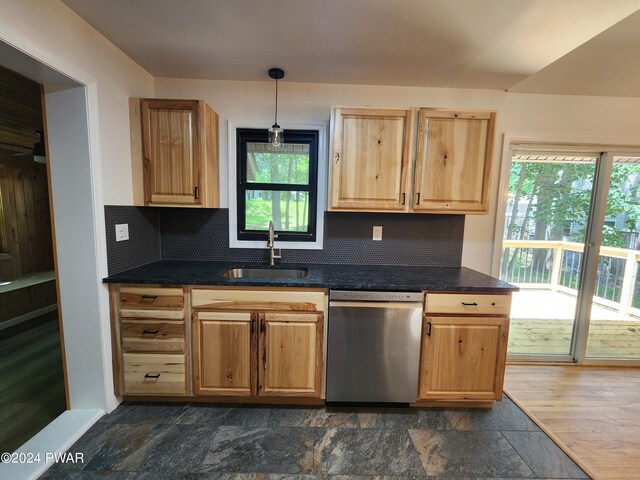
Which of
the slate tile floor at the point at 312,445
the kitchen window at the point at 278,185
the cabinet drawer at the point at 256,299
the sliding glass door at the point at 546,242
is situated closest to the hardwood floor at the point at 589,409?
the slate tile floor at the point at 312,445

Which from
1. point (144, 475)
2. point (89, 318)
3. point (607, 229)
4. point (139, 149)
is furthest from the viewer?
point (607, 229)

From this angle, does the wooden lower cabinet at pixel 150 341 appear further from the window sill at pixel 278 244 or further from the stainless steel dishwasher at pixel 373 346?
the stainless steel dishwasher at pixel 373 346

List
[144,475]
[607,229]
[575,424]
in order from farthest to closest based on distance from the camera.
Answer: [607,229], [575,424], [144,475]

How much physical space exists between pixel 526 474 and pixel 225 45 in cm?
306

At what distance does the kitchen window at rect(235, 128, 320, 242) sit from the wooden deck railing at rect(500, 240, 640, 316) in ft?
6.19

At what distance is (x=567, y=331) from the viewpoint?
8.32 feet

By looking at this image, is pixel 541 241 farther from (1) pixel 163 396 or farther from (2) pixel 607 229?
(1) pixel 163 396

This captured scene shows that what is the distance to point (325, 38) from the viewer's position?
1.60 m

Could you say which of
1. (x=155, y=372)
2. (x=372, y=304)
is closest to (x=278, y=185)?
(x=372, y=304)

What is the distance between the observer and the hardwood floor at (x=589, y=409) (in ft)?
4.99

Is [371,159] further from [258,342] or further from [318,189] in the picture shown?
[258,342]

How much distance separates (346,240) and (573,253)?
2.14 meters

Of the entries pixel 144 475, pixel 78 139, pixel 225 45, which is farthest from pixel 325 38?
pixel 144 475

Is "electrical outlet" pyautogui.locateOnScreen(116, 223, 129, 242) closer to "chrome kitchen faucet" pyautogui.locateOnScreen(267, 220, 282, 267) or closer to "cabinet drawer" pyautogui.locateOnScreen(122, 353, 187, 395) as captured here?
"cabinet drawer" pyautogui.locateOnScreen(122, 353, 187, 395)
